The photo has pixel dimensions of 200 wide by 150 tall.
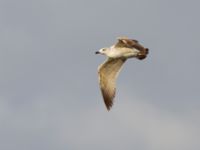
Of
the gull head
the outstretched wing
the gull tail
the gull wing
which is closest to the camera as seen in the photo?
the gull wing

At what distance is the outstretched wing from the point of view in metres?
43.9

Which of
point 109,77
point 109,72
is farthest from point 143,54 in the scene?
point 109,77

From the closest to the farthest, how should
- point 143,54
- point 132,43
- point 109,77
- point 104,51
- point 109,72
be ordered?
point 132,43 → point 143,54 → point 104,51 → point 109,72 → point 109,77

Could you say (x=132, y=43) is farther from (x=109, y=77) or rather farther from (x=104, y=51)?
(x=109, y=77)

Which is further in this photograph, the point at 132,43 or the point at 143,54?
the point at 143,54

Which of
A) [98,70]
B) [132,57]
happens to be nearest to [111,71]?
[98,70]

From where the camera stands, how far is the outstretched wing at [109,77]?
4388 centimetres

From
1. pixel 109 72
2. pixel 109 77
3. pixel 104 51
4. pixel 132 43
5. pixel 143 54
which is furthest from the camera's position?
pixel 109 77

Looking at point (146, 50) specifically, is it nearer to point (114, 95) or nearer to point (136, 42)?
point (136, 42)

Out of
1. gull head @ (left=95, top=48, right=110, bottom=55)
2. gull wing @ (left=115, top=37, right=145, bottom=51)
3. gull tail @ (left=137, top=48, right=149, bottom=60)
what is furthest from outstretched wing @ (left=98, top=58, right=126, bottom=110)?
gull wing @ (left=115, top=37, right=145, bottom=51)

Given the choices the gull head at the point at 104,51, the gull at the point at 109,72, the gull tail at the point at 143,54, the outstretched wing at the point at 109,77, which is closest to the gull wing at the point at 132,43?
the gull tail at the point at 143,54

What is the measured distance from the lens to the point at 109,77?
1746 inches

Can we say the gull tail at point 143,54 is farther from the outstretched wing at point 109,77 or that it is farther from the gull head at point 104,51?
the outstretched wing at point 109,77

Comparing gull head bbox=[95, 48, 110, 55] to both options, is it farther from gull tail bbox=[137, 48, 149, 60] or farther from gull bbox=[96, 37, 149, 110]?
gull tail bbox=[137, 48, 149, 60]
